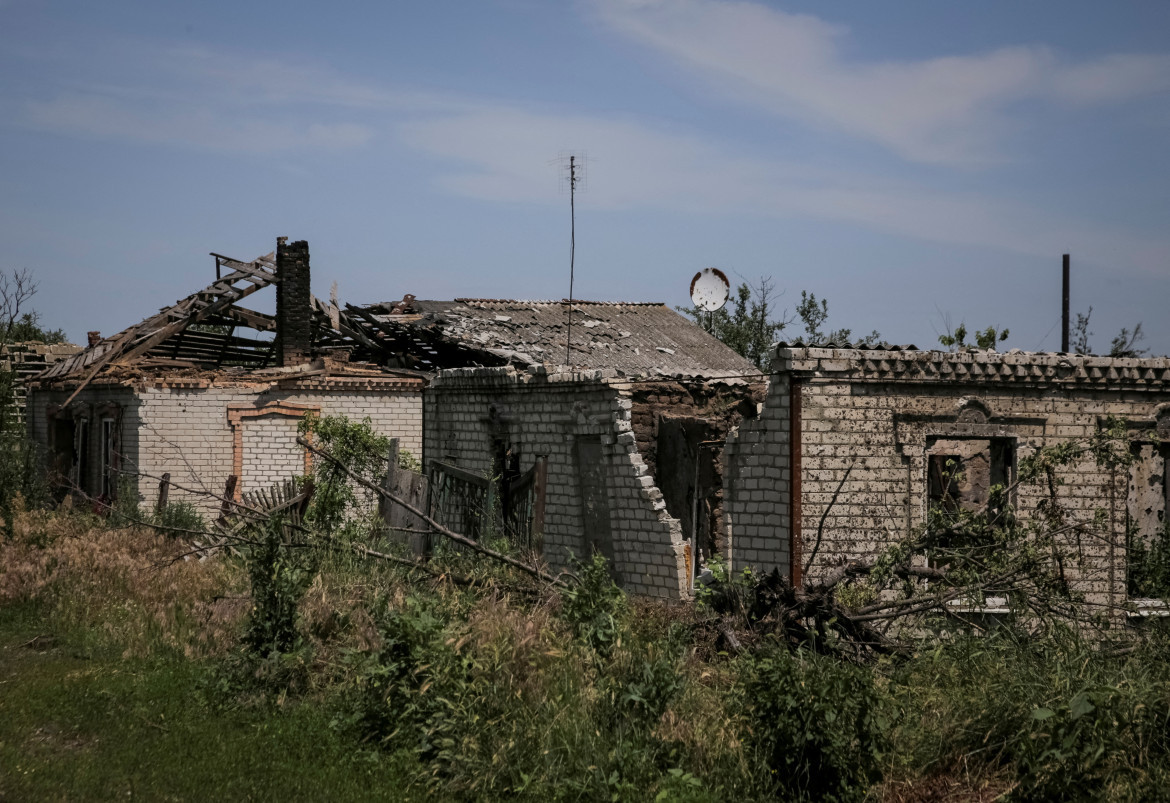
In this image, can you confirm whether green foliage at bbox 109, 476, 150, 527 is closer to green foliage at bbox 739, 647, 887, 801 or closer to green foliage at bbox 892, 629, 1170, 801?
green foliage at bbox 739, 647, 887, 801

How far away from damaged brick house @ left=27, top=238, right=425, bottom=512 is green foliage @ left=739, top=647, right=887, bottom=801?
1107 centimetres

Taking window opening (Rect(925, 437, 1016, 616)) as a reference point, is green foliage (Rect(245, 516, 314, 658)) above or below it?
below

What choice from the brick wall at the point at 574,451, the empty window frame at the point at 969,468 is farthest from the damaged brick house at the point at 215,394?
the empty window frame at the point at 969,468

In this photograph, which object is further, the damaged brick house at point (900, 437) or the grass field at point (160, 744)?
the damaged brick house at point (900, 437)

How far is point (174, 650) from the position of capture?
28.2 ft

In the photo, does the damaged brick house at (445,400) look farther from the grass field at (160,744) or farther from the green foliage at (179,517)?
the grass field at (160,744)

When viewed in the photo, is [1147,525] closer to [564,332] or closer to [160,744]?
[160,744]

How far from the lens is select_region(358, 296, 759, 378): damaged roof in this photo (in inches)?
722

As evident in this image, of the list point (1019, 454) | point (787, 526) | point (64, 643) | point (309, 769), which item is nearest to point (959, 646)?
point (787, 526)

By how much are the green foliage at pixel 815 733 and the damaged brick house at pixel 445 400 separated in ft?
16.2

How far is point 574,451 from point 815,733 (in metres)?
6.89

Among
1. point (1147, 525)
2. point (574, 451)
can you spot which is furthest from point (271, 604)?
point (1147, 525)

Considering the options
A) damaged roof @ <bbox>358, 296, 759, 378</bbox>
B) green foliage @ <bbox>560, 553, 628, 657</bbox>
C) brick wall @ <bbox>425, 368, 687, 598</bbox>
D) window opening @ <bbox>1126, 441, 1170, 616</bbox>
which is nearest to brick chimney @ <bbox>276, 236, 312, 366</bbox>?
damaged roof @ <bbox>358, 296, 759, 378</bbox>

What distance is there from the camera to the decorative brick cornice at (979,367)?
988 cm
